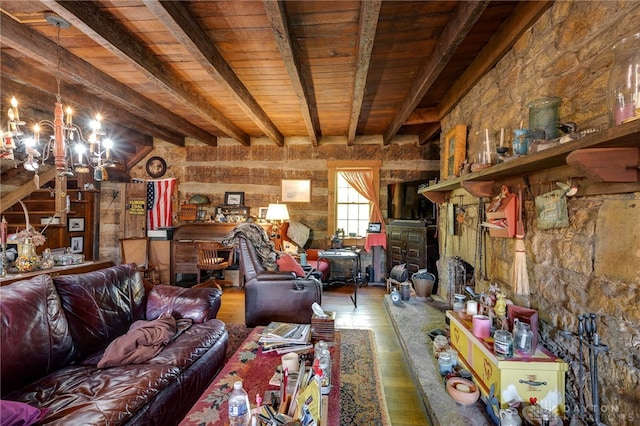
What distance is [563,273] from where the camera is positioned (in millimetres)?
1598

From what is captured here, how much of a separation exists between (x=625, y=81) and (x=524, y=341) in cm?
135

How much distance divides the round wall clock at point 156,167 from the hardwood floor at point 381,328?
274 centimetres

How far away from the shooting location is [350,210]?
549 cm

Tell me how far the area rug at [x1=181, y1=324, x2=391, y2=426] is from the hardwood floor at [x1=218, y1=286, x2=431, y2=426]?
0.09 meters

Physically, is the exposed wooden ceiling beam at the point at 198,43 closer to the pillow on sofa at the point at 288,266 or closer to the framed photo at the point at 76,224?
the pillow on sofa at the point at 288,266

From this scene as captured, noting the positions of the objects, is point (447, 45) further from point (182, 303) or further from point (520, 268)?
point (182, 303)

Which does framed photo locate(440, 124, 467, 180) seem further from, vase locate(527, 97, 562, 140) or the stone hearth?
the stone hearth

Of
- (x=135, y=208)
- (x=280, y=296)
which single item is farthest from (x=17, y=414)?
(x=135, y=208)

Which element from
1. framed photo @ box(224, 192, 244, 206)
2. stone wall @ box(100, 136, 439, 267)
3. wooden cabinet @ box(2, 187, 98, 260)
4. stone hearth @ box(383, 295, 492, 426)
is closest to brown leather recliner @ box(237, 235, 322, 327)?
stone hearth @ box(383, 295, 492, 426)

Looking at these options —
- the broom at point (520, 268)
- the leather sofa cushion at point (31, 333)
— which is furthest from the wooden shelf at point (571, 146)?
the leather sofa cushion at point (31, 333)

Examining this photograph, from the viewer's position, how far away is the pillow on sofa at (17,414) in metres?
1.09

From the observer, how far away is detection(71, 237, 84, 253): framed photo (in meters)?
5.20

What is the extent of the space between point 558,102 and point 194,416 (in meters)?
2.53

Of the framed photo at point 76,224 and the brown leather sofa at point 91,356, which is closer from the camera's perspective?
the brown leather sofa at point 91,356
